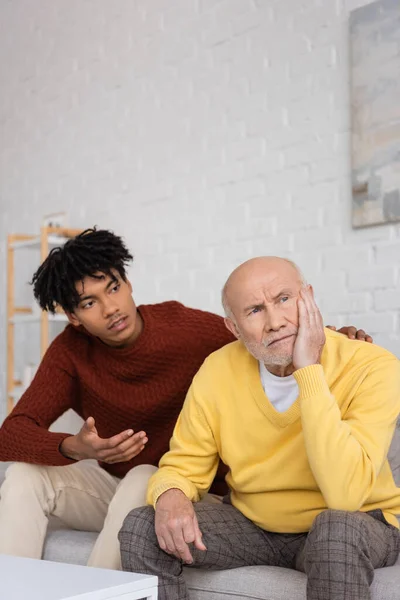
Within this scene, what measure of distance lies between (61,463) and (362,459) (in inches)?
35.1

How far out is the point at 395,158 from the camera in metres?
2.85

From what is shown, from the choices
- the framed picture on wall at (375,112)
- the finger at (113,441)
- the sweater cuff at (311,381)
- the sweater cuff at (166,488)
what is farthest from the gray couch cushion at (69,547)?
the framed picture on wall at (375,112)

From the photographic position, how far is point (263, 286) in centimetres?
179

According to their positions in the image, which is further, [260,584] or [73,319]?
[73,319]

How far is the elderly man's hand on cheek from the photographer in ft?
5.56

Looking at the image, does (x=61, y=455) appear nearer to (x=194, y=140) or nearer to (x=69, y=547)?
(x=69, y=547)

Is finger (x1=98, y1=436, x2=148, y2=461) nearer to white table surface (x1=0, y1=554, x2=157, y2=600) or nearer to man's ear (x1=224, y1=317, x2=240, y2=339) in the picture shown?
man's ear (x1=224, y1=317, x2=240, y2=339)

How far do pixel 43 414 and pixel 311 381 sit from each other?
97cm

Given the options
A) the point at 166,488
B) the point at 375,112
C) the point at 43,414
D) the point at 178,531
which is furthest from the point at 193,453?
the point at 375,112

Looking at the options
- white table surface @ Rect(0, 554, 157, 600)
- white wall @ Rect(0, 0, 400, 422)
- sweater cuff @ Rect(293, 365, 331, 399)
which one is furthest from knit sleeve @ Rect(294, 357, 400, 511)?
white wall @ Rect(0, 0, 400, 422)

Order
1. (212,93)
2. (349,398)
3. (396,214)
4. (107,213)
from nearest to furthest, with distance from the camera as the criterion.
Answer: (349,398) → (396,214) → (212,93) → (107,213)

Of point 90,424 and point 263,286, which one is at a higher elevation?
point 263,286

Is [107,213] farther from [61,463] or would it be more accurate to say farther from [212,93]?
[61,463]

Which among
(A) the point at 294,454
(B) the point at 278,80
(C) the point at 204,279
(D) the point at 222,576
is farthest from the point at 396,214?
(D) the point at 222,576
